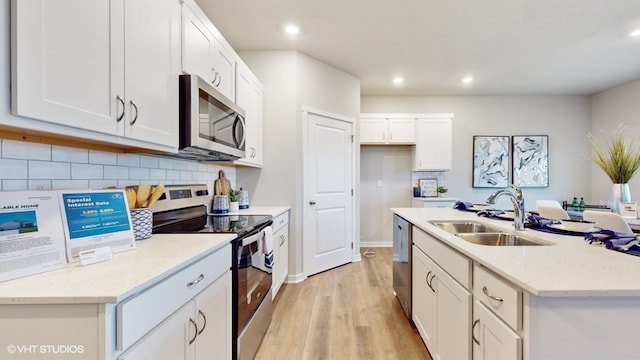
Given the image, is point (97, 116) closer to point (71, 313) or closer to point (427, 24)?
point (71, 313)

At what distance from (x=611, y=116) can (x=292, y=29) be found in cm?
527

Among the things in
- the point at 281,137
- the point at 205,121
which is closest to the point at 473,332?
the point at 205,121

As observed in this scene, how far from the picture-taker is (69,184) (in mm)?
1288

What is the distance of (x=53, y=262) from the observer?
0.94 metres

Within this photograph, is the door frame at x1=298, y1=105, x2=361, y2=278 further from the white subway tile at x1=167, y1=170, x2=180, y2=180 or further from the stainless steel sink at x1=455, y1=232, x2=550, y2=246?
the stainless steel sink at x1=455, y1=232, x2=550, y2=246

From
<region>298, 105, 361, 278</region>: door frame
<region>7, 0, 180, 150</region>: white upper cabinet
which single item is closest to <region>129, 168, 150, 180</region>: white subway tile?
<region>7, 0, 180, 150</region>: white upper cabinet

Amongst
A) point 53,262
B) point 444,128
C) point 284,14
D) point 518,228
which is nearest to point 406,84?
point 444,128

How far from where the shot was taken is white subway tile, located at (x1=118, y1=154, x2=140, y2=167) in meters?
1.61

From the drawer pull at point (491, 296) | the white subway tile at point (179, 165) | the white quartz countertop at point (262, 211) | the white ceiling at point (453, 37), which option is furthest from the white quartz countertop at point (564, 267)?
the white ceiling at point (453, 37)

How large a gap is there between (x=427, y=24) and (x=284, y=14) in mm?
1389

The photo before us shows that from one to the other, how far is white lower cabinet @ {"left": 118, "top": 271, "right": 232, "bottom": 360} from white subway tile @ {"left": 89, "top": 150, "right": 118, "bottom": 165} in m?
0.86

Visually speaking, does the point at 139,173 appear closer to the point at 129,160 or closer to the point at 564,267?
the point at 129,160

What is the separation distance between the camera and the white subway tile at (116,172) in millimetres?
1503

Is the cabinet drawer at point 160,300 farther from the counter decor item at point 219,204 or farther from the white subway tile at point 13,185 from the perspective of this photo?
the counter decor item at point 219,204
